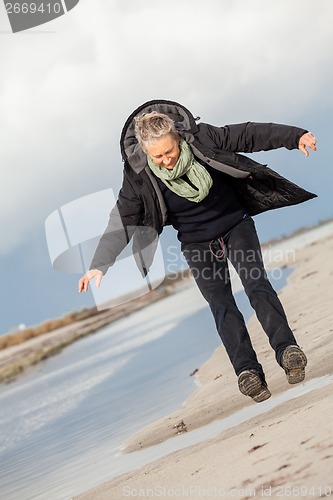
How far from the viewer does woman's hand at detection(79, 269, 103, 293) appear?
241 inches

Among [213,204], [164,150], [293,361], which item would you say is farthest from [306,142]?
[293,361]

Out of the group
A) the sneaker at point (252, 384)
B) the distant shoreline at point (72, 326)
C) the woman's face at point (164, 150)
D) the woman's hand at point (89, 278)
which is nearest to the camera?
the woman's face at point (164, 150)

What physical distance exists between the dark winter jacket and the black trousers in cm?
34

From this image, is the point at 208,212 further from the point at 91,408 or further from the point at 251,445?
the point at 91,408

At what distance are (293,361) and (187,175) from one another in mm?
1372

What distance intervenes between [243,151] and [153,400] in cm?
433

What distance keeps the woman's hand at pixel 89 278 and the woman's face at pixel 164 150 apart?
0.83 metres

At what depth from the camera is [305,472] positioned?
14.1 ft

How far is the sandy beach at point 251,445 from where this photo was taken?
4.41 metres

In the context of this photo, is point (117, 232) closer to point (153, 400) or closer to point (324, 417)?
point (324, 417)

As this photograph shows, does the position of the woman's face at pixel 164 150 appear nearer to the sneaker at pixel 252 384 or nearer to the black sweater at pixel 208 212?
the black sweater at pixel 208 212

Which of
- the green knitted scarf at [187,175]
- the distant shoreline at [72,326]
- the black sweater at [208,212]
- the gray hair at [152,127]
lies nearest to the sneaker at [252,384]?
the black sweater at [208,212]

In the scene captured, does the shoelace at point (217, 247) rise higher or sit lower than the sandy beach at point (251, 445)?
higher

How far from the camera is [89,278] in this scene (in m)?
6.22
